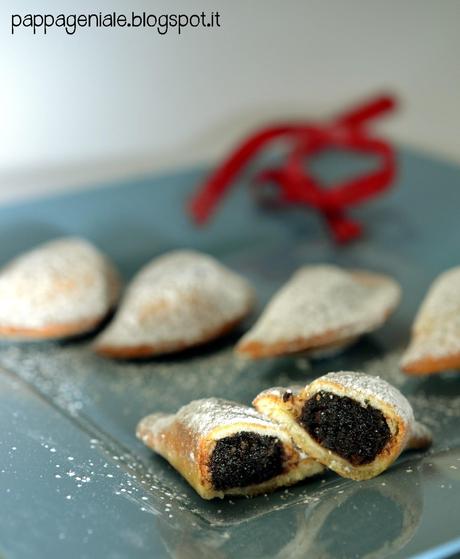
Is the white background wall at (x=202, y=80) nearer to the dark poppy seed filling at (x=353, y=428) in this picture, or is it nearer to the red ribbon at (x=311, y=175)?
the red ribbon at (x=311, y=175)

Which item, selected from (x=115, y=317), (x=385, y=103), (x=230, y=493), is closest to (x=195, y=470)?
(x=230, y=493)

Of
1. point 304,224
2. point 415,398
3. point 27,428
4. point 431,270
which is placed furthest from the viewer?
point 304,224

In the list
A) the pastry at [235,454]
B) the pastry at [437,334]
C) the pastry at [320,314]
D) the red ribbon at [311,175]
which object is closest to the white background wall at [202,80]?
the red ribbon at [311,175]

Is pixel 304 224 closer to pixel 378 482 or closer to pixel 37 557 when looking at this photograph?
pixel 378 482

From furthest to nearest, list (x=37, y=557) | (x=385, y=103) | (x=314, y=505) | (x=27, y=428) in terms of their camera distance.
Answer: (x=385, y=103) < (x=27, y=428) < (x=314, y=505) < (x=37, y=557)

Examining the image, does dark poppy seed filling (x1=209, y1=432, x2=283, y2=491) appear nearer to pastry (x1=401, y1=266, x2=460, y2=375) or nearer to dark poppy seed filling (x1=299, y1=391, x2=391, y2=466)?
dark poppy seed filling (x1=299, y1=391, x2=391, y2=466)

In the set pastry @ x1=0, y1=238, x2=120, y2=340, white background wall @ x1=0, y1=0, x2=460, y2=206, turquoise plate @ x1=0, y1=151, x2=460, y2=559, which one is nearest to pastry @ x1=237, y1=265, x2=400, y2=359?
turquoise plate @ x1=0, y1=151, x2=460, y2=559


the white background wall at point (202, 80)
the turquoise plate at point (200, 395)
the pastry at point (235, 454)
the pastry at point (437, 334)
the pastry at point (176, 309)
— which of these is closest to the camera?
the turquoise plate at point (200, 395)
